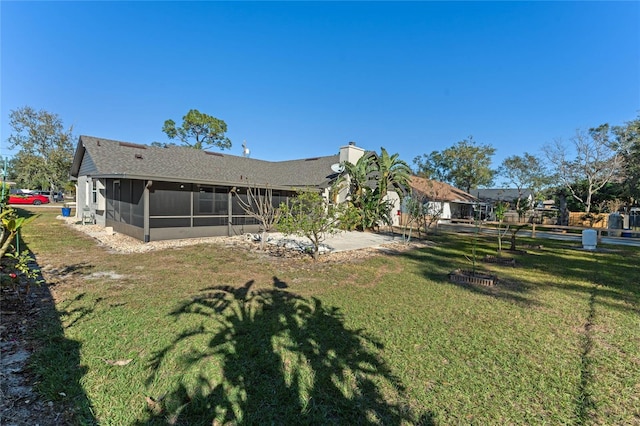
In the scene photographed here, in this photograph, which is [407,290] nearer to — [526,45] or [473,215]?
[526,45]

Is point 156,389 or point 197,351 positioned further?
point 197,351

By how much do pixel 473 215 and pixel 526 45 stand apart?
28248 millimetres

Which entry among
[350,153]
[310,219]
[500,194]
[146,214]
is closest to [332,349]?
[310,219]

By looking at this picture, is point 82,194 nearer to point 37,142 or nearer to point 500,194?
point 37,142

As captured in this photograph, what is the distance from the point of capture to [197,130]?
38.6m

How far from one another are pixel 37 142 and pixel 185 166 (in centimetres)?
3883

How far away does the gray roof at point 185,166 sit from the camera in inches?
481

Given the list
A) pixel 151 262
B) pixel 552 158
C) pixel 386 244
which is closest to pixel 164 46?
pixel 151 262

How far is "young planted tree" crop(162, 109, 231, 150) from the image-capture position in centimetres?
3784

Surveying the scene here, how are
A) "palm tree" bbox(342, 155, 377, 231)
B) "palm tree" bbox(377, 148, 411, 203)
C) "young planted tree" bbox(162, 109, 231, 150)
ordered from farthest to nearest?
"young planted tree" bbox(162, 109, 231, 150) < "palm tree" bbox(342, 155, 377, 231) < "palm tree" bbox(377, 148, 411, 203)

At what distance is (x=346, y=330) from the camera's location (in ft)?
13.3

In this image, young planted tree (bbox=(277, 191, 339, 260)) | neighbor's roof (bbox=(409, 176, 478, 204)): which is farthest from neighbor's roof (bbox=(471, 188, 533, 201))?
young planted tree (bbox=(277, 191, 339, 260))

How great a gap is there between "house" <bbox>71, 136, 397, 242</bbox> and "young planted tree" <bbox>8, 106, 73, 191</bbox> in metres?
24.0

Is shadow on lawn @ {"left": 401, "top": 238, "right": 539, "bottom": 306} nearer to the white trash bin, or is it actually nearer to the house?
the white trash bin
